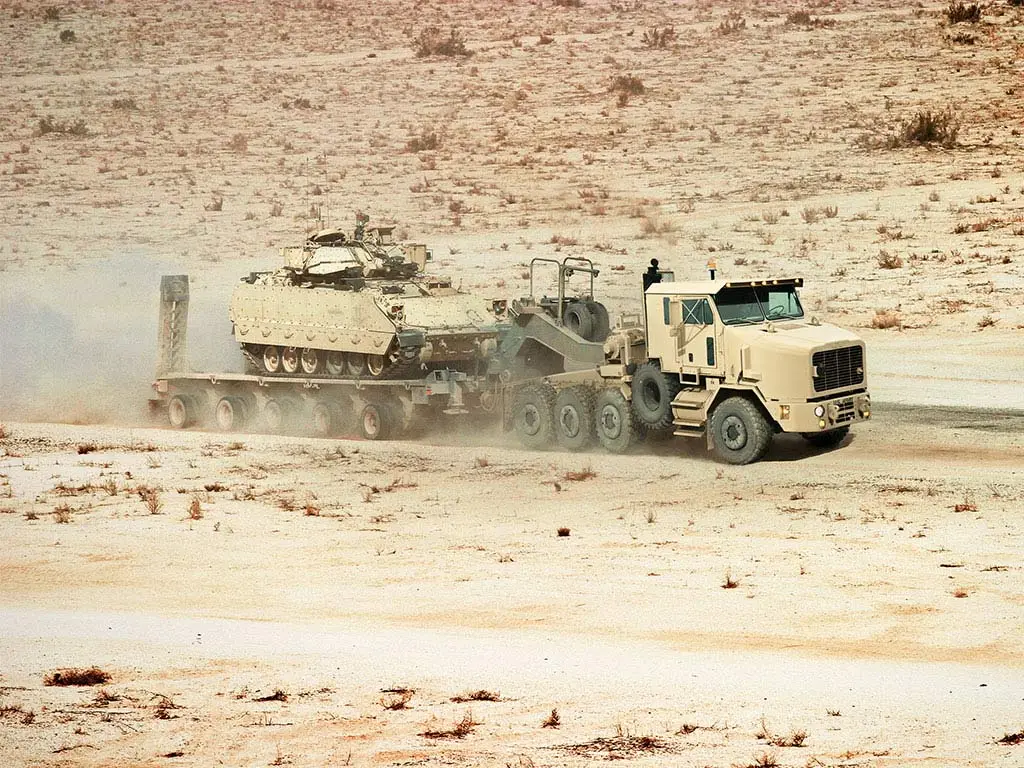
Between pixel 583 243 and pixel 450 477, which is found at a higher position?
pixel 583 243

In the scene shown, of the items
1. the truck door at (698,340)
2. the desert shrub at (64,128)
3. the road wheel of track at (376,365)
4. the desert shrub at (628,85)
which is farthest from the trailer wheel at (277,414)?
the desert shrub at (64,128)

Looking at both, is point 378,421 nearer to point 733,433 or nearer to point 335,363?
point 335,363

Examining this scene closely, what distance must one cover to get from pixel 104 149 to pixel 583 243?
70.8 ft

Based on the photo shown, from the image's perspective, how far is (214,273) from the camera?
44875 mm

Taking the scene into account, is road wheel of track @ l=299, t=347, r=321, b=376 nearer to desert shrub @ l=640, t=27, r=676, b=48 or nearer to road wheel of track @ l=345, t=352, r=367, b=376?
road wheel of track @ l=345, t=352, r=367, b=376

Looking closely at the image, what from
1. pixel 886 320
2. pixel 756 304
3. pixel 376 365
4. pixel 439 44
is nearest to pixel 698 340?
pixel 756 304

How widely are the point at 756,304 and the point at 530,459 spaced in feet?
13.9

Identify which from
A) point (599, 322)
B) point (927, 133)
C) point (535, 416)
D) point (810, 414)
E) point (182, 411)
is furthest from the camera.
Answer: point (927, 133)

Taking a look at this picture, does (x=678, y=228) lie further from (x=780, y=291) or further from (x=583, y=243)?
(x=780, y=291)


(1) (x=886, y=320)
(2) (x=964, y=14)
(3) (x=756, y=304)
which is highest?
(2) (x=964, y=14)

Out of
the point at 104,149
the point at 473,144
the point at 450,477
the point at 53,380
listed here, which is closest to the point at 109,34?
the point at 104,149

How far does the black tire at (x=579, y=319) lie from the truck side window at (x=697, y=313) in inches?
138

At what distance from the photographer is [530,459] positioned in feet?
85.5

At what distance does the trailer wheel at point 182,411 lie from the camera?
31.8 m
